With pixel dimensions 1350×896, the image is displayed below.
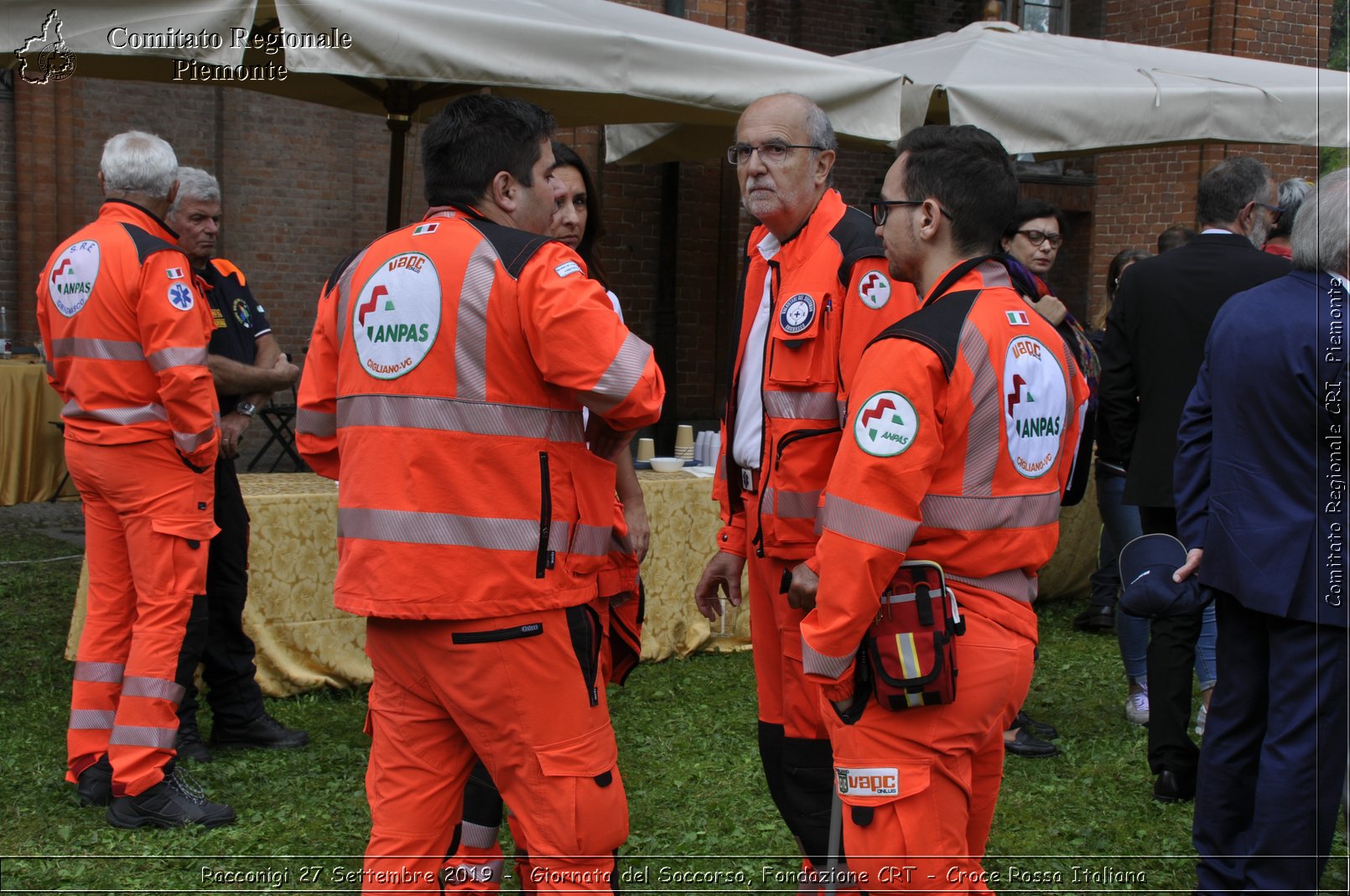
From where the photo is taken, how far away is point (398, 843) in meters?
2.50

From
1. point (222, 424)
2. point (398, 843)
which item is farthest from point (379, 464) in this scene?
point (222, 424)

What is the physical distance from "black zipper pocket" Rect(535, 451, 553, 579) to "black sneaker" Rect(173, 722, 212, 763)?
2698 millimetres

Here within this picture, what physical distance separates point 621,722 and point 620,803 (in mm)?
2650

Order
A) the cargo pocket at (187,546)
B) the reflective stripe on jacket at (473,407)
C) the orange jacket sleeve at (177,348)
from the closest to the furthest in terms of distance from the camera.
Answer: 1. the reflective stripe on jacket at (473,407)
2. the orange jacket sleeve at (177,348)
3. the cargo pocket at (187,546)

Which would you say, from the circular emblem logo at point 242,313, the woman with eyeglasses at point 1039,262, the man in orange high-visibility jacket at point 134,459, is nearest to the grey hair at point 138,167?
the man in orange high-visibility jacket at point 134,459

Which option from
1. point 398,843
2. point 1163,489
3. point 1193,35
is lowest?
point 398,843

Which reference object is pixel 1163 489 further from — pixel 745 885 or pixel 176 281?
pixel 176 281

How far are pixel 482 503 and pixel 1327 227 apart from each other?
7.01 ft

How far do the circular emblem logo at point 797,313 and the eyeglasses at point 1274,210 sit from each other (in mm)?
2535

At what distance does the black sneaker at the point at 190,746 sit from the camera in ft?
15.0

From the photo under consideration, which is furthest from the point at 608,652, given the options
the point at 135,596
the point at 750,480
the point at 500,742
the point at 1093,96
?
the point at 1093,96

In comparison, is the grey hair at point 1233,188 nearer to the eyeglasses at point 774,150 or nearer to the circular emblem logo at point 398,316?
the eyeglasses at point 774,150

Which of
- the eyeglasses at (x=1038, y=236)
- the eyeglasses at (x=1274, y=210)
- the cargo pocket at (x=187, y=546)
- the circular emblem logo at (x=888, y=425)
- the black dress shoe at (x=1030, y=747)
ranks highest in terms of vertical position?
the eyeglasses at (x=1274, y=210)

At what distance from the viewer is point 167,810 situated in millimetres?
3971
